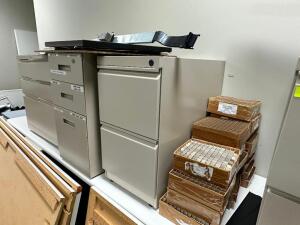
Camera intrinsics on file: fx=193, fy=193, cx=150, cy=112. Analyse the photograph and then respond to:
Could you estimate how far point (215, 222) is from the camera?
697mm

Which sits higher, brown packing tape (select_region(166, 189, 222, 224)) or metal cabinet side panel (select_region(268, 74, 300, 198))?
metal cabinet side panel (select_region(268, 74, 300, 198))

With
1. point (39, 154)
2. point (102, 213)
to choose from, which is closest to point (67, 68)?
point (39, 154)

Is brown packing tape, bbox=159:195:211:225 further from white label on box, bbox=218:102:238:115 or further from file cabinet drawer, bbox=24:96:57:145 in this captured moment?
file cabinet drawer, bbox=24:96:57:145

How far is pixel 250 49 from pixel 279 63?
0.52 ft

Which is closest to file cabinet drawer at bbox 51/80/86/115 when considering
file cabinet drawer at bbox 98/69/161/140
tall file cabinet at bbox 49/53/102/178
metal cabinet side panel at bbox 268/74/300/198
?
tall file cabinet at bbox 49/53/102/178

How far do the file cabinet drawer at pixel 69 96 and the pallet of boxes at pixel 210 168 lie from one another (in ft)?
1.77

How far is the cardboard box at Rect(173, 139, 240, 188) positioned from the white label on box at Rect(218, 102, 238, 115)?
23cm

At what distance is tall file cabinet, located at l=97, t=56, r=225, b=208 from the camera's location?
2.41 ft

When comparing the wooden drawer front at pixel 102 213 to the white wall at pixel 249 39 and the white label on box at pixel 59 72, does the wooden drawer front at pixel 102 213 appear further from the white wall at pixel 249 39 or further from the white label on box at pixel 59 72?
the white wall at pixel 249 39

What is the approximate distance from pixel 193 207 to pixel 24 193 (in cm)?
105

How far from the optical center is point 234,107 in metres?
0.99

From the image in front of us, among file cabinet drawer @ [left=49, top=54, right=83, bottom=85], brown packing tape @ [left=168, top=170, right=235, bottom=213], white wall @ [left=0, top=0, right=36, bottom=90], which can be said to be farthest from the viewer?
white wall @ [left=0, top=0, right=36, bottom=90]

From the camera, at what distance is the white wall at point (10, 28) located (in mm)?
3170

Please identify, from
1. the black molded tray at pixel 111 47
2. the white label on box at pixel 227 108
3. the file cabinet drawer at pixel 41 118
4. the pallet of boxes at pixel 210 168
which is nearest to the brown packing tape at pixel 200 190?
the pallet of boxes at pixel 210 168
